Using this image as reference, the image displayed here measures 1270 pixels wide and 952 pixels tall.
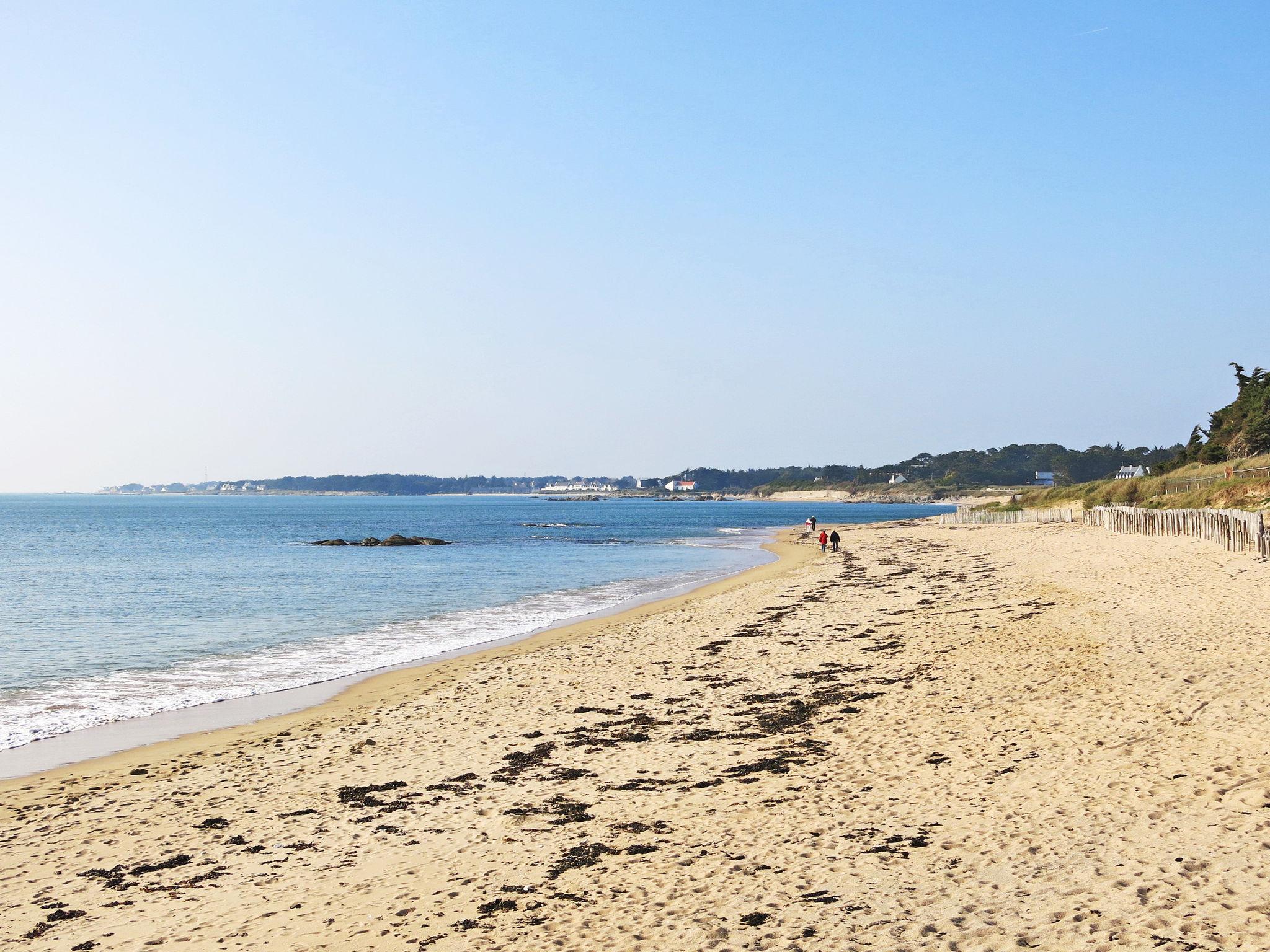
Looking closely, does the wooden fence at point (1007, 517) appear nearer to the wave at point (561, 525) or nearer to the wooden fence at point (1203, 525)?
the wooden fence at point (1203, 525)

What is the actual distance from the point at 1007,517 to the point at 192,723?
198 ft

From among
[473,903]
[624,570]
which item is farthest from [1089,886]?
[624,570]

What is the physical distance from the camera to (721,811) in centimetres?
835

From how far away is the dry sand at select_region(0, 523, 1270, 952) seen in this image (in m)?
6.11

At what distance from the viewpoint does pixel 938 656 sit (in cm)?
1511

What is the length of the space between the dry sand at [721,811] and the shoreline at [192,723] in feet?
1.01

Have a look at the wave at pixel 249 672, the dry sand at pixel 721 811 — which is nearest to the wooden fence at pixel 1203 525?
the dry sand at pixel 721 811

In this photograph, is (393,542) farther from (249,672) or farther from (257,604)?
(249,672)

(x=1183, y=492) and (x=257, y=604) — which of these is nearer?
(x=257, y=604)

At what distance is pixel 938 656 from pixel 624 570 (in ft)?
96.3

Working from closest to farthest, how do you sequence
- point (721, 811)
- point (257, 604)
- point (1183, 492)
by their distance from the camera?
1. point (721, 811)
2. point (257, 604)
3. point (1183, 492)

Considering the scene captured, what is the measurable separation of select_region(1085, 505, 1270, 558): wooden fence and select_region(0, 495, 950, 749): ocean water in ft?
57.6

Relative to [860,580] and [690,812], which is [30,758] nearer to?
[690,812]

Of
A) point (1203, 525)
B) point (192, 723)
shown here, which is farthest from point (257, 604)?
point (1203, 525)
